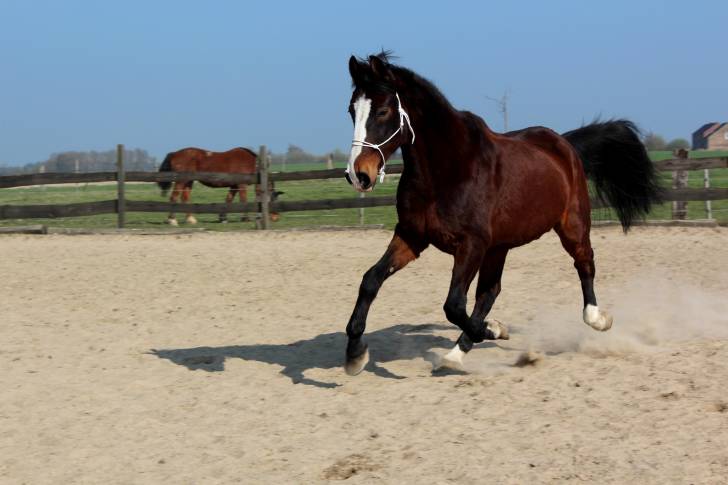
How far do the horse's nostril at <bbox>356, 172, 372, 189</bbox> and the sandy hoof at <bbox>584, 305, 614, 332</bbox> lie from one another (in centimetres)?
235

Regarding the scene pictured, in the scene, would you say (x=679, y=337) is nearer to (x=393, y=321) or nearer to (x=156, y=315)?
(x=393, y=321)

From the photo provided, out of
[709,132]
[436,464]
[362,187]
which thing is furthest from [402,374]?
[709,132]

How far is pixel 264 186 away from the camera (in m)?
16.5

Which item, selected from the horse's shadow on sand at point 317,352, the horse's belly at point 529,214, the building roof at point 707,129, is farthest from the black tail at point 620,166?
the building roof at point 707,129

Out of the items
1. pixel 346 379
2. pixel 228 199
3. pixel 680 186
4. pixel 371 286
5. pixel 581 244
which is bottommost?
pixel 346 379

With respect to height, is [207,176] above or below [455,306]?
above

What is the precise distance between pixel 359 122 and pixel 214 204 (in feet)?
37.7

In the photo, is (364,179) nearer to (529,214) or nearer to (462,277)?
(462,277)

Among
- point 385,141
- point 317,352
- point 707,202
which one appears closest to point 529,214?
point 385,141

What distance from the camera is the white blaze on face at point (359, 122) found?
5.28 metres

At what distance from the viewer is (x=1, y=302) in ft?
30.2

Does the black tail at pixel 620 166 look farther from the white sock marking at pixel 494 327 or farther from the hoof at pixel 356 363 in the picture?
the hoof at pixel 356 363

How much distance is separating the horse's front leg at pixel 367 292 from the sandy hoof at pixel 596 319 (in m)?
1.60

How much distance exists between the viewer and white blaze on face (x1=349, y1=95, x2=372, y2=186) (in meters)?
5.28
